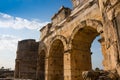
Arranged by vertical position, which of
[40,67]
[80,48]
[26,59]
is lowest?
[40,67]

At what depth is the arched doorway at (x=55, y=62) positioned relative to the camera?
10.5m

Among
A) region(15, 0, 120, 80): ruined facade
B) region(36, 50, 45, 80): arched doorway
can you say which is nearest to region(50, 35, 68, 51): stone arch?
region(15, 0, 120, 80): ruined facade

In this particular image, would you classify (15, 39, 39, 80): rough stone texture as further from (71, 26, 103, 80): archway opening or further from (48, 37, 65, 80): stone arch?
(71, 26, 103, 80): archway opening

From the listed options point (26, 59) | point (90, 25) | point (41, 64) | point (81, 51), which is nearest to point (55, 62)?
point (41, 64)

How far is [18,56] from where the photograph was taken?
13.4 meters

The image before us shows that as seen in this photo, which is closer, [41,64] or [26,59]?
[41,64]

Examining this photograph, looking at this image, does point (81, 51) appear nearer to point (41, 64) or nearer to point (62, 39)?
point (62, 39)

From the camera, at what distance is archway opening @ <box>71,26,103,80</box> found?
821cm

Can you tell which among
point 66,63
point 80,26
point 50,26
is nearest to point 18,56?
point 50,26

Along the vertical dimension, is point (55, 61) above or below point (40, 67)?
above

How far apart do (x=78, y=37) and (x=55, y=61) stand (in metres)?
3.07

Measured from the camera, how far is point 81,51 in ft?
28.4

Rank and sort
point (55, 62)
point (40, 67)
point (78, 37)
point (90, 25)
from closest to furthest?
point (90, 25), point (78, 37), point (55, 62), point (40, 67)

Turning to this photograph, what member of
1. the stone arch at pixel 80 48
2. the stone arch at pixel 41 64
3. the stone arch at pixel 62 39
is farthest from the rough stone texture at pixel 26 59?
the stone arch at pixel 80 48
